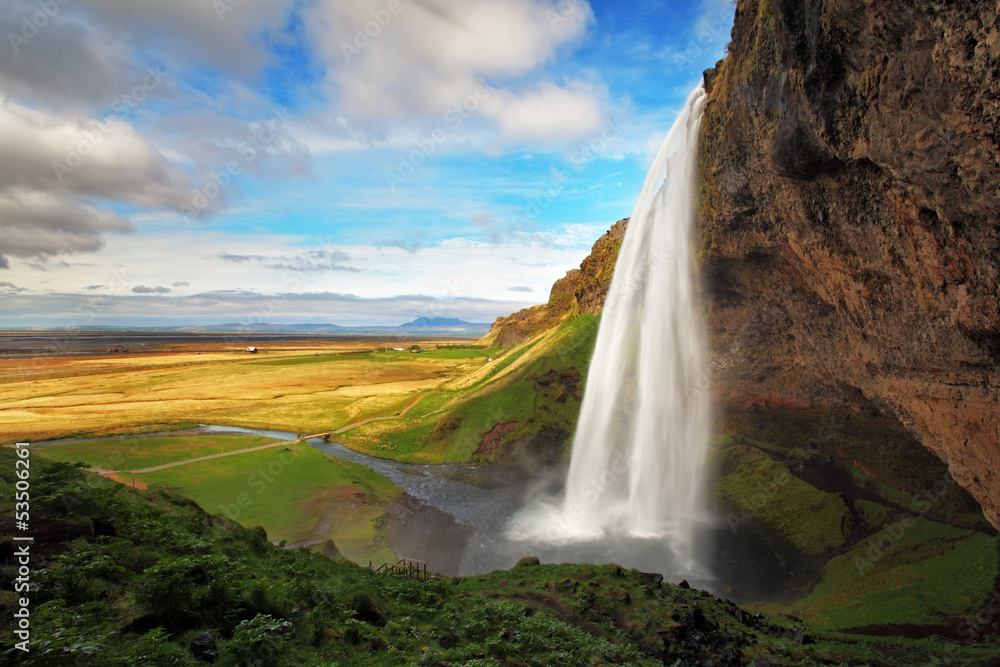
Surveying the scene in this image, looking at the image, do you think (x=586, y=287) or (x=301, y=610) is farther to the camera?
(x=586, y=287)

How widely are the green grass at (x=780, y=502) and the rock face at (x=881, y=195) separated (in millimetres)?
5231

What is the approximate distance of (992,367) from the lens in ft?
36.7

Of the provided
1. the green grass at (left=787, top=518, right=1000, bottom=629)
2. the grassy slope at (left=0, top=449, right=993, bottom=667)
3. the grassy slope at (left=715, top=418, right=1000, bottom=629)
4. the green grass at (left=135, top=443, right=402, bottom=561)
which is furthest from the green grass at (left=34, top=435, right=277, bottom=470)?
the green grass at (left=787, top=518, right=1000, bottom=629)

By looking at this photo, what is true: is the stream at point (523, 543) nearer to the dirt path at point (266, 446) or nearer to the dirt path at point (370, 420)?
the dirt path at point (266, 446)

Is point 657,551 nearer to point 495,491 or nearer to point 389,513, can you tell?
point 495,491

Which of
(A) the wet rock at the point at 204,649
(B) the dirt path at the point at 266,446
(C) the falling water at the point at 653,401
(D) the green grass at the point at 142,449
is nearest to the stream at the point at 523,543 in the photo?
(C) the falling water at the point at 653,401

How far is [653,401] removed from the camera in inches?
1102

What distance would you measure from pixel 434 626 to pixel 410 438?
94.3 ft

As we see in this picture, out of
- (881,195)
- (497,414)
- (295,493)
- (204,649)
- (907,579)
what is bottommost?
(295,493)

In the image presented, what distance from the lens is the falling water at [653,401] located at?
23672 millimetres

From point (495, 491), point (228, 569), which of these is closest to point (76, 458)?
point (495, 491)

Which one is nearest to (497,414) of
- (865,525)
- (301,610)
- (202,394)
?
(865,525)

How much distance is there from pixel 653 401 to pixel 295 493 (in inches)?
924

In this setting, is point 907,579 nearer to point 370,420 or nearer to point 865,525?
point 865,525
